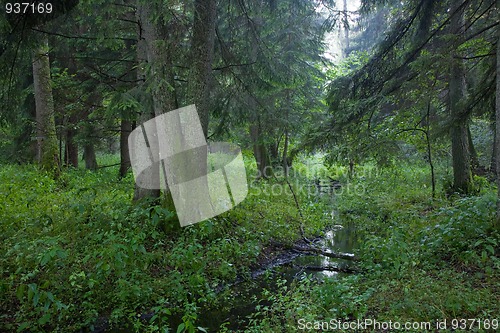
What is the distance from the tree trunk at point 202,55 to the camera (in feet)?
24.7

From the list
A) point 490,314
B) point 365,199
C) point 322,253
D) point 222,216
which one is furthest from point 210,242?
point 365,199

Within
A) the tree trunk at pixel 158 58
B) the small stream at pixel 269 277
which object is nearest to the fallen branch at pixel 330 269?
the small stream at pixel 269 277

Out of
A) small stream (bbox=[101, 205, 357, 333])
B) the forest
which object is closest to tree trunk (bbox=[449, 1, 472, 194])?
the forest

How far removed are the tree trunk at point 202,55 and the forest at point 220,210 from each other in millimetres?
31

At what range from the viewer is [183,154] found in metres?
7.45

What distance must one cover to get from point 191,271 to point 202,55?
4448 millimetres

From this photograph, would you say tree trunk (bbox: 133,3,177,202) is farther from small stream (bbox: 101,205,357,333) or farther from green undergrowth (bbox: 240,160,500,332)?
green undergrowth (bbox: 240,160,500,332)

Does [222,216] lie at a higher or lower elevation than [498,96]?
lower

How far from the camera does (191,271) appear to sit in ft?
20.7

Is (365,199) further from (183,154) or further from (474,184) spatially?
(183,154)

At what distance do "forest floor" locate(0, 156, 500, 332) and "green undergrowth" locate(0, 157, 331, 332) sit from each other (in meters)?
0.02

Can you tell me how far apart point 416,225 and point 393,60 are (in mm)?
4281

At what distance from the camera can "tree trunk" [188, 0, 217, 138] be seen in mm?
7520

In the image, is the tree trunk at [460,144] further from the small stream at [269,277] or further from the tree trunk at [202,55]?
the tree trunk at [202,55]
